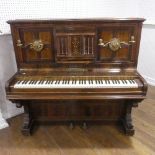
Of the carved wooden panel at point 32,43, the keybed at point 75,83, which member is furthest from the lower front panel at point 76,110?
the carved wooden panel at point 32,43

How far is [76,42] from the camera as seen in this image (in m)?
1.86

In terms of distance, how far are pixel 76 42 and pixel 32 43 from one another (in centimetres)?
44

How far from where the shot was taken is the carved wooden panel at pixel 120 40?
1.80m

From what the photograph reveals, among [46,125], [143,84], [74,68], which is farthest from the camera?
[46,125]

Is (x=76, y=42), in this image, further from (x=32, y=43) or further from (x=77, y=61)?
(x=32, y=43)

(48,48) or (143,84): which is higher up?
(48,48)

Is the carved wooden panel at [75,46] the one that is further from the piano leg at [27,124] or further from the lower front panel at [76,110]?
the piano leg at [27,124]

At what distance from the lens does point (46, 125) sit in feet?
7.49

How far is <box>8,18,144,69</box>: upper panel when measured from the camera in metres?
1.78

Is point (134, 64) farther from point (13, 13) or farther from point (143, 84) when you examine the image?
point (13, 13)

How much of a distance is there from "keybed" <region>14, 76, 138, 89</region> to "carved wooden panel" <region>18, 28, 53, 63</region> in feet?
0.79

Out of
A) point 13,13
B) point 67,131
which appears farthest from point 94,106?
point 13,13

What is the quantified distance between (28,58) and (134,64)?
43.5 inches

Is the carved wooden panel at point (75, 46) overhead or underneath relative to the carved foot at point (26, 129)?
overhead
